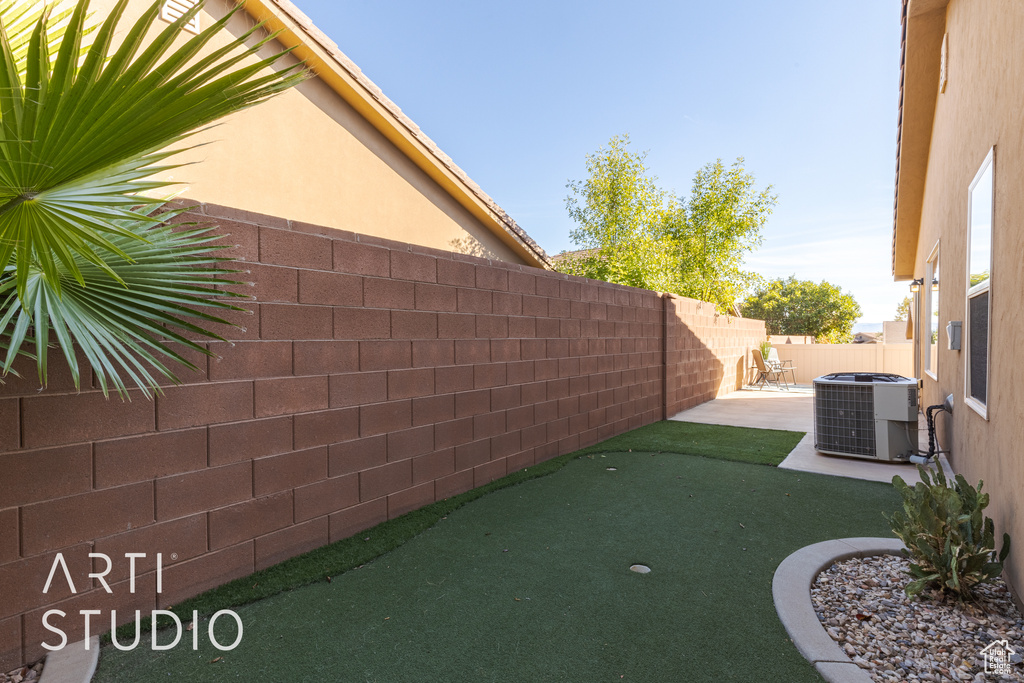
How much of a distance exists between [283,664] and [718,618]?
1.78 meters

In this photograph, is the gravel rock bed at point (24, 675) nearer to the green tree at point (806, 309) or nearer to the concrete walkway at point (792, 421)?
the concrete walkway at point (792, 421)

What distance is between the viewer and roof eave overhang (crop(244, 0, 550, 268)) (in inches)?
228

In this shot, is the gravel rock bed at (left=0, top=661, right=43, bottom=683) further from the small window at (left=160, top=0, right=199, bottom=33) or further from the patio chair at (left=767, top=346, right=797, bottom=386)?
the patio chair at (left=767, top=346, right=797, bottom=386)

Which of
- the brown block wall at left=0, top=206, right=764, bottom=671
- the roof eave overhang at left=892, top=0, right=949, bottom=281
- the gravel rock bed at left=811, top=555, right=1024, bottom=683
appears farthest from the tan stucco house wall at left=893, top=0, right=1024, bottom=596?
the brown block wall at left=0, top=206, right=764, bottom=671

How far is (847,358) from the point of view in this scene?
13617 millimetres

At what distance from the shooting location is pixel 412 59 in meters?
13.6

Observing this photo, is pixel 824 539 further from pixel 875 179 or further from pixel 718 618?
pixel 875 179

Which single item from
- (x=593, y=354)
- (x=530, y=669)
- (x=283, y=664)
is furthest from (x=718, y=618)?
(x=593, y=354)

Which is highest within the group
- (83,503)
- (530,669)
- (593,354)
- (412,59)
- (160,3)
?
(412,59)

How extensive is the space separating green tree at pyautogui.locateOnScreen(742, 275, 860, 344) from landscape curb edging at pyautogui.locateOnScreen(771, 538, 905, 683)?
30811 mm

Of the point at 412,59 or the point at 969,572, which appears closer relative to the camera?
the point at 969,572

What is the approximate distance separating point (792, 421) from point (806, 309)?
31062mm

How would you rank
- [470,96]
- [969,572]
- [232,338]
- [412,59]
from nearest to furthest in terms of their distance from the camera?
[969,572]
[232,338]
[412,59]
[470,96]

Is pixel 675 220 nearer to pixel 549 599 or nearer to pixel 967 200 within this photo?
pixel 967 200
